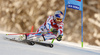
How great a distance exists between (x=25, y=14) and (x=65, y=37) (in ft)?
3.64

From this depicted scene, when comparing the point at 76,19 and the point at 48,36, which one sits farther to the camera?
the point at 76,19

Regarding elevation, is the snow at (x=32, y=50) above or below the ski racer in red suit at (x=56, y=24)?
below

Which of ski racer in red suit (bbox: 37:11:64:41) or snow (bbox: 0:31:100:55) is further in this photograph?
ski racer in red suit (bbox: 37:11:64:41)

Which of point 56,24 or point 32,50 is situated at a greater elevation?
point 56,24

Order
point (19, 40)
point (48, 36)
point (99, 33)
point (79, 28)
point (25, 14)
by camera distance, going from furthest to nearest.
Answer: point (25, 14), point (79, 28), point (99, 33), point (19, 40), point (48, 36)

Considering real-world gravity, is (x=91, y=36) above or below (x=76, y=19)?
below

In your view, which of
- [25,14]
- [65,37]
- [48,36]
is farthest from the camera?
[25,14]

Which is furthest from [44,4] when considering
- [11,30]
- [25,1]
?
[11,30]

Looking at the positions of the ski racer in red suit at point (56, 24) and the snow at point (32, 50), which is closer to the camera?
the snow at point (32, 50)

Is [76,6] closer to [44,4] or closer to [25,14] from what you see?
[44,4]

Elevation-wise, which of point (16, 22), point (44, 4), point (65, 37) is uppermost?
point (44, 4)

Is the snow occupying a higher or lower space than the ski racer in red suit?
lower

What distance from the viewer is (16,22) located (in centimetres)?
389

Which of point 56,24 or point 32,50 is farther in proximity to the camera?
point 56,24
